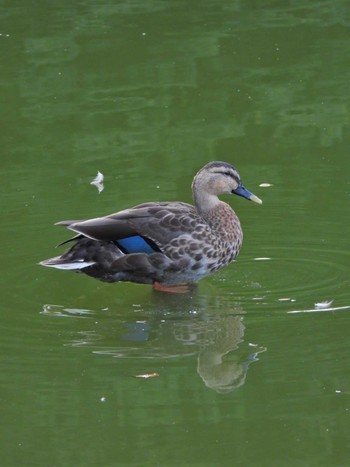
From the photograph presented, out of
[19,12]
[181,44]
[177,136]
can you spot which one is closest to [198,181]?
[177,136]

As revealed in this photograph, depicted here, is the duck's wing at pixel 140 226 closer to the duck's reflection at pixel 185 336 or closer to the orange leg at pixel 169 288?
the orange leg at pixel 169 288

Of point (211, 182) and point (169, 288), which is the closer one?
point (169, 288)

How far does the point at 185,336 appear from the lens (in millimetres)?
8828

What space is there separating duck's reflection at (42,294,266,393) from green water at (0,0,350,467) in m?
0.02

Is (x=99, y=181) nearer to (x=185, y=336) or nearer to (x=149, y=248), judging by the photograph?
(x=149, y=248)

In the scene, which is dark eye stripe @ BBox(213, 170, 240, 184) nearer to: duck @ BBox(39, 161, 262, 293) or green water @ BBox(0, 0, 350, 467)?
duck @ BBox(39, 161, 262, 293)

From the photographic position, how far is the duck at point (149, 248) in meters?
9.73

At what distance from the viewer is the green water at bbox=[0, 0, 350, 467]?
24.4ft

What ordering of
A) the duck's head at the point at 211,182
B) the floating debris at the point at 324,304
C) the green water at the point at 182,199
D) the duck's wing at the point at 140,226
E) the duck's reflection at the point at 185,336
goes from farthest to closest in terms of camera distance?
the duck's head at the point at 211,182 → the duck's wing at the point at 140,226 → the floating debris at the point at 324,304 → the duck's reflection at the point at 185,336 → the green water at the point at 182,199

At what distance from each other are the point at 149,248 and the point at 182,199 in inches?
66.0

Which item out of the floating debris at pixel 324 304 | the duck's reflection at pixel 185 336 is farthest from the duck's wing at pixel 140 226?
the floating debris at pixel 324 304

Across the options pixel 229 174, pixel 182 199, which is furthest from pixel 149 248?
pixel 182 199

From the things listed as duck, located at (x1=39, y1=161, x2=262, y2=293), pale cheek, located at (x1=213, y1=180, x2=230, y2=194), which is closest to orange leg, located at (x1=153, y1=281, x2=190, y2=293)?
duck, located at (x1=39, y1=161, x2=262, y2=293)

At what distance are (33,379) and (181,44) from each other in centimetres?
842
